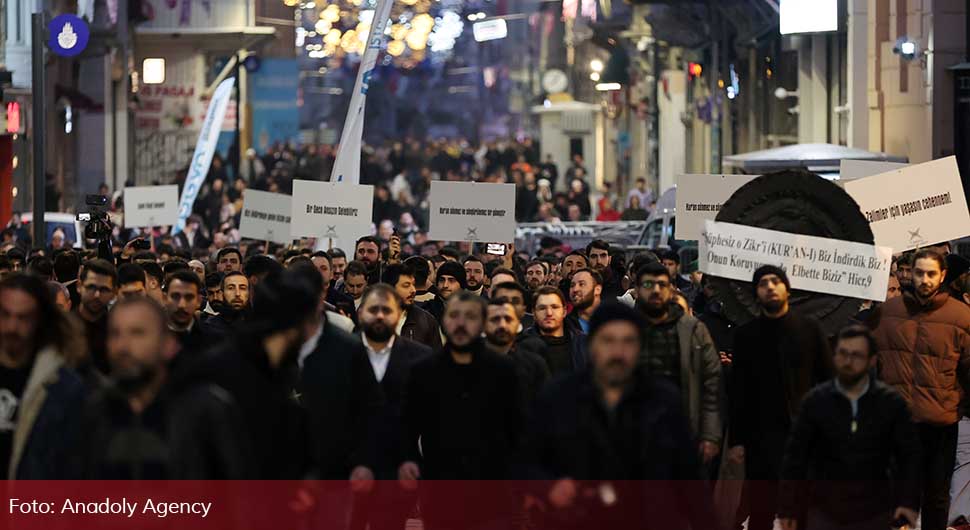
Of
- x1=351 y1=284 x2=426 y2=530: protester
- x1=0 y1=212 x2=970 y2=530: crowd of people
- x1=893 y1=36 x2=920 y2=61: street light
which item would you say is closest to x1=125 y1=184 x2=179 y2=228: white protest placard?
x1=893 y1=36 x2=920 y2=61: street light

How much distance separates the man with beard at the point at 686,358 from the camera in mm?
10562

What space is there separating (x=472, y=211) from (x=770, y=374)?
8.92 m

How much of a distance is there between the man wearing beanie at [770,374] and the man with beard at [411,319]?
2.34 metres

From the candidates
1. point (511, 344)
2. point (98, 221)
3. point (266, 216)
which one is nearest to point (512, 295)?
point (511, 344)

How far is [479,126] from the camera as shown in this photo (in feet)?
426

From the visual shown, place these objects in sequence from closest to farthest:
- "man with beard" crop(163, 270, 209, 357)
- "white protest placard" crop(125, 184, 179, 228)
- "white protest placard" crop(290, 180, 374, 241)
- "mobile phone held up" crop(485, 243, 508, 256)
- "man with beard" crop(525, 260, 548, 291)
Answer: "man with beard" crop(163, 270, 209, 357) → "man with beard" crop(525, 260, 548, 291) → "white protest placard" crop(290, 180, 374, 241) → "mobile phone held up" crop(485, 243, 508, 256) → "white protest placard" crop(125, 184, 179, 228)

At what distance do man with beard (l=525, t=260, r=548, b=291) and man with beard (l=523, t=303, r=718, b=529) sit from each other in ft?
28.4

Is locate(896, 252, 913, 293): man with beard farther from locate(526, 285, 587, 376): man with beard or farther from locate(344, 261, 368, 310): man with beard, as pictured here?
locate(344, 261, 368, 310): man with beard

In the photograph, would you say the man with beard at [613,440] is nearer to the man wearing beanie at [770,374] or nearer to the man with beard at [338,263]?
the man wearing beanie at [770,374]

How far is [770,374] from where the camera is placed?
10.7 meters

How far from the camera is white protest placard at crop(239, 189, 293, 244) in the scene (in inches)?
831

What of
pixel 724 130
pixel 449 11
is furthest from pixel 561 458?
pixel 449 11

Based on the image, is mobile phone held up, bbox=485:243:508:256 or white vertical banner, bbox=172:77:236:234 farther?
white vertical banner, bbox=172:77:236:234

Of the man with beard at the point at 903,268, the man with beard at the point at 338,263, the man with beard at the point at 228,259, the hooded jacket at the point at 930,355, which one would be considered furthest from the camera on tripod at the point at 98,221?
the hooded jacket at the point at 930,355
